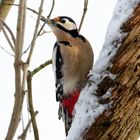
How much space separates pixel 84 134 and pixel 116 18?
526mm

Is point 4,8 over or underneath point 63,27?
over

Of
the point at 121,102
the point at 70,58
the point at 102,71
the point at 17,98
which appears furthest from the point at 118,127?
the point at 70,58

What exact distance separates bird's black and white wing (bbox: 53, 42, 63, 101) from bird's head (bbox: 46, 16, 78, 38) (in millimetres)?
87

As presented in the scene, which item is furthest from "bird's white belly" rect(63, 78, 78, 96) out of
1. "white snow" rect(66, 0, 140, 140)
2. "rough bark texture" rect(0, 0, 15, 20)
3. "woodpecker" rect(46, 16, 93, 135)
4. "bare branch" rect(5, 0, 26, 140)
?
"bare branch" rect(5, 0, 26, 140)

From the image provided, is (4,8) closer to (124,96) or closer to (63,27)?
(63,27)

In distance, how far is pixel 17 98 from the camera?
162 cm

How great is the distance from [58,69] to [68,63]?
11cm

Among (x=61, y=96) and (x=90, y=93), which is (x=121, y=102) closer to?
(x=90, y=93)

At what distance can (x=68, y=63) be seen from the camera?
271 cm

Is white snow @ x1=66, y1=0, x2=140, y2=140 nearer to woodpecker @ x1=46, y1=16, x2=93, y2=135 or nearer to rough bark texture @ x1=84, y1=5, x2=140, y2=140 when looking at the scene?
rough bark texture @ x1=84, y1=5, x2=140, y2=140

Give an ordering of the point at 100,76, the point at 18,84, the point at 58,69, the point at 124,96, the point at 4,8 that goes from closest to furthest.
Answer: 1. the point at 18,84
2. the point at 124,96
3. the point at 100,76
4. the point at 4,8
5. the point at 58,69

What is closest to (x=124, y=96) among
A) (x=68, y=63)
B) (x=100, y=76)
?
(x=100, y=76)

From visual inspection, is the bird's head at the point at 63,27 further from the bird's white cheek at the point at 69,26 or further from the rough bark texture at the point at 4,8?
the rough bark texture at the point at 4,8

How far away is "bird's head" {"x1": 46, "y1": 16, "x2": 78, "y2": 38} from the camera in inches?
110
